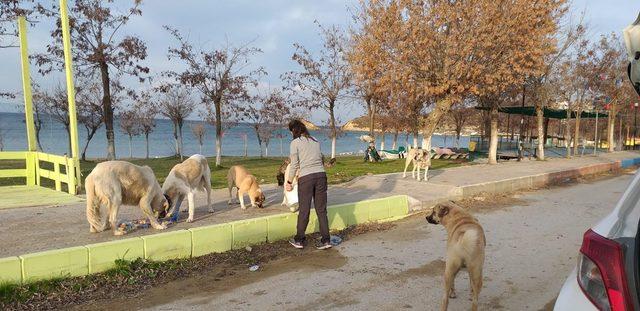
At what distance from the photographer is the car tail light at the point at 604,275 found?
187 centimetres

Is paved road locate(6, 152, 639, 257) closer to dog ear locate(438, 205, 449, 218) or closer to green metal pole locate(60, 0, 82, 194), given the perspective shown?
green metal pole locate(60, 0, 82, 194)

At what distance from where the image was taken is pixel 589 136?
58.5m

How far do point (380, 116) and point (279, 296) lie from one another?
34.8 m

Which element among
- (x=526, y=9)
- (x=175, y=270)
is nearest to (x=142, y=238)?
(x=175, y=270)

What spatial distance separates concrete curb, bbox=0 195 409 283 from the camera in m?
5.19

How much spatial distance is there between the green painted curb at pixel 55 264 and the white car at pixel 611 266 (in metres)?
5.29

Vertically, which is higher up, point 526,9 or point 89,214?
point 526,9

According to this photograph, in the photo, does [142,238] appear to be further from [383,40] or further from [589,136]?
[589,136]

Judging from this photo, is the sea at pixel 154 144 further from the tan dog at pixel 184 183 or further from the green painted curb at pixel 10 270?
the green painted curb at pixel 10 270

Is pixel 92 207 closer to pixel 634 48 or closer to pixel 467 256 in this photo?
pixel 467 256

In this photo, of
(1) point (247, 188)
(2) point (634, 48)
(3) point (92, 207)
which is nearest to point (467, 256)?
(2) point (634, 48)

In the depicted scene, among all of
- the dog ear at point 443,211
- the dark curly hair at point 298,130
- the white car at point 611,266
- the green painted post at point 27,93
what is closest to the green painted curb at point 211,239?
the dark curly hair at point 298,130

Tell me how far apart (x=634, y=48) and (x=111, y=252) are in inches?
227

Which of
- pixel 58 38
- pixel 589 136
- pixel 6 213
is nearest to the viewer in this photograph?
pixel 6 213
